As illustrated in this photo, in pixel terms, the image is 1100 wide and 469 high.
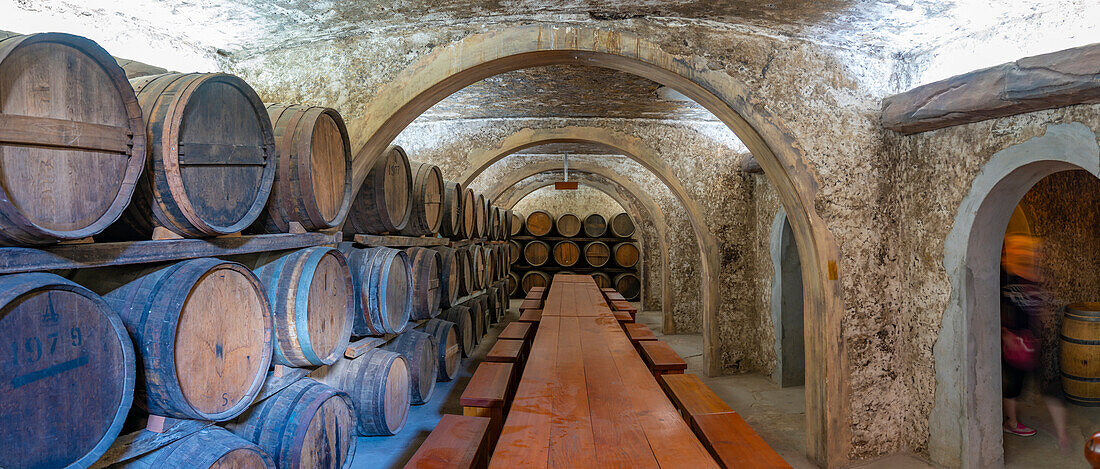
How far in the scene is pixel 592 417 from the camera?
2268 millimetres

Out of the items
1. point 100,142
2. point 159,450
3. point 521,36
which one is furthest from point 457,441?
point 521,36

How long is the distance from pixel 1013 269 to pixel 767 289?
2207 mm

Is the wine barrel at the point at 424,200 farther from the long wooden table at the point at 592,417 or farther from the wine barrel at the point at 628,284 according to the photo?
the wine barrel at the point at 628,284

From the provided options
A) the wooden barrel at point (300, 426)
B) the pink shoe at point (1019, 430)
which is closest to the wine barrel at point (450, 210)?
the wooden barrel at point (300, 426)

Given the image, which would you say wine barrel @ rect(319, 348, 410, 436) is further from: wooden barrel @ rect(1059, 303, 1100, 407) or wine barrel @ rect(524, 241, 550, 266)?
wine barrel @ rect(524, 241, 550, 266)

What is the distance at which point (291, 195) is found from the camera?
2609 mm

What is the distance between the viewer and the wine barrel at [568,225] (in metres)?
14.7

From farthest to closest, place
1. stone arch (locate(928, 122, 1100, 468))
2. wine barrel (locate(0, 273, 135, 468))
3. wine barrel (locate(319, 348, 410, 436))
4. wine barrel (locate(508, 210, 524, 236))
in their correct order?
1. wine barrel (locate(508, 210, 524, 236))
2. wine barrel (locate(319, 348, 410, 436))
3. stone arch (locate(928, 122, 1100, 468))
4. wine barrel (locate(0, 273, 135, 468))

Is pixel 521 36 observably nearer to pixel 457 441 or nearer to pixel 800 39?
pixel 800 39

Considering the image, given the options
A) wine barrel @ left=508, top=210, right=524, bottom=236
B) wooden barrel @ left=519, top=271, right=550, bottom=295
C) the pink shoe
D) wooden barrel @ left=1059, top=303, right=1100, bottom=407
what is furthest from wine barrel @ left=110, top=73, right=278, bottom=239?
wooden barrel @ left=519, top=271, right=550, bottom=295

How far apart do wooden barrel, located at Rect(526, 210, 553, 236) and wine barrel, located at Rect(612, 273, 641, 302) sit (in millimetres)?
2206

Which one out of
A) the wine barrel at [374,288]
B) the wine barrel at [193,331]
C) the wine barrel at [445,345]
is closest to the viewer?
the wine barrel at [193,331]

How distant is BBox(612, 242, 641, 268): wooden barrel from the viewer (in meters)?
14.4

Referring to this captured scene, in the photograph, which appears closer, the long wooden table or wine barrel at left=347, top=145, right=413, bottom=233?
the long wooden table
